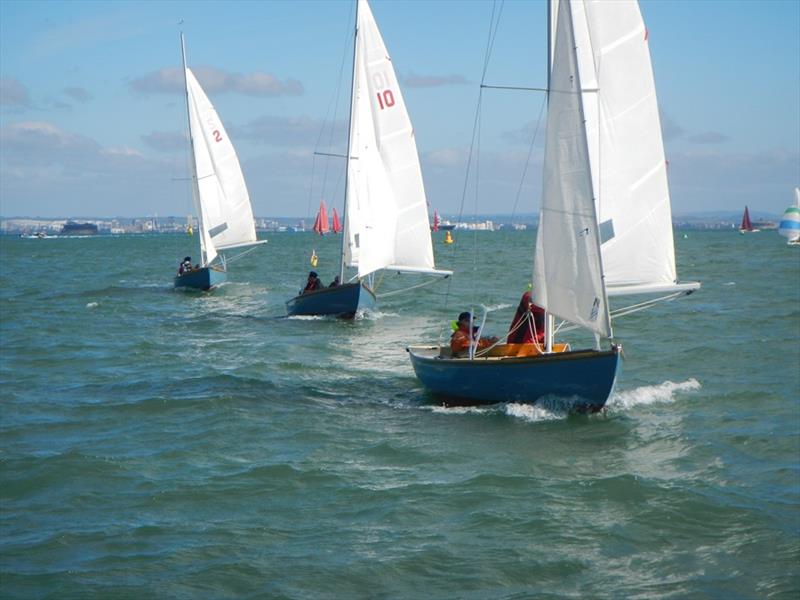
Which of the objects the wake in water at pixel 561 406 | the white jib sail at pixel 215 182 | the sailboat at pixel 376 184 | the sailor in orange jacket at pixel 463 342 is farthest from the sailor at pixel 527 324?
the white jib sail at pixel 215 182

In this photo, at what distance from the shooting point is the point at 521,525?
9602 millimetres

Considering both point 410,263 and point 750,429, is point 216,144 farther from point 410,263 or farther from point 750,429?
point 750,429

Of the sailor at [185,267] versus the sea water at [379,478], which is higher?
the sailor at [185,267]

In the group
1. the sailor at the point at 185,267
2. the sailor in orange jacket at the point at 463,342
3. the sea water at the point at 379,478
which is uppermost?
the sailor at the point at 185,267

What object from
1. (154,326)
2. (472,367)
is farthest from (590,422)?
(154,326)

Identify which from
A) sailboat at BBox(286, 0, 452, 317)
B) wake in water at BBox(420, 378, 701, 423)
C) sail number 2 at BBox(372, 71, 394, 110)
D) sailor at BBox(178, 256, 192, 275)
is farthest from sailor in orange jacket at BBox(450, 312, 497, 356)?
sailor at BBox(178, 256, 192, 275)

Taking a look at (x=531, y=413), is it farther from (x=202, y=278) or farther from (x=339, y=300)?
(x=202, y=278)

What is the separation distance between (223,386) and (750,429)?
8213 millimetres

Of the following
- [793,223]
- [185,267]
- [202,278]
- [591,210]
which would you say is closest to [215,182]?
[185,267]

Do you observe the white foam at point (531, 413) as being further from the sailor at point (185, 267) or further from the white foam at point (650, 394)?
the sailor at point (185, 267)

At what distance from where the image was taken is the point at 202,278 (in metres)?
35.9

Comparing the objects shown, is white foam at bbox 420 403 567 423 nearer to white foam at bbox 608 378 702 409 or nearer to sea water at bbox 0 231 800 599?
sea water at bbox 0 231 800 599

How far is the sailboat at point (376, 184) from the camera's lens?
25.5 m

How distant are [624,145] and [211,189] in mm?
25124
